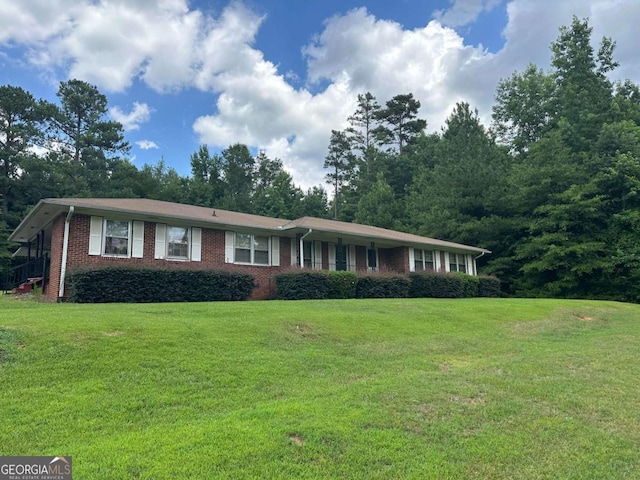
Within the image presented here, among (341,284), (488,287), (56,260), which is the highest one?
(56,260)

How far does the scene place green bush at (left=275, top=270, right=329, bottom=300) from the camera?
1600 cm

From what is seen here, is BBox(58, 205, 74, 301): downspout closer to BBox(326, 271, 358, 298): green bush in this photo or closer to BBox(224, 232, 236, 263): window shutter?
BBox(224, 232, 236, 263): window shutter

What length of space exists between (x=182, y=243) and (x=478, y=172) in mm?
21578

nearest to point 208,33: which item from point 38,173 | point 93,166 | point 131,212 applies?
point 131,212

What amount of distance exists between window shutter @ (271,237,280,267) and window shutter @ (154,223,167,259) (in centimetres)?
447

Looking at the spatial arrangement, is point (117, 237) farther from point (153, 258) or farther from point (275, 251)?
point (275, 251)

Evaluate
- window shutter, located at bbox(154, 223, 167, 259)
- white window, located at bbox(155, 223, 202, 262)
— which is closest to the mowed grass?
window shutter, located at bbox(154, 223, 167, 259)

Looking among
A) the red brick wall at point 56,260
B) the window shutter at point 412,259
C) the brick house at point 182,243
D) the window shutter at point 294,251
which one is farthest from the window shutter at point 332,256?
the red brick wall at point 56,260

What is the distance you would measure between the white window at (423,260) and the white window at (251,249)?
835 centimetres

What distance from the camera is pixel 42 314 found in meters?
8.63

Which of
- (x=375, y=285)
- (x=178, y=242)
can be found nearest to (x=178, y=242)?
(x=178, y=242)

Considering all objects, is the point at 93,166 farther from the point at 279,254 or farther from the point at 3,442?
the point at 3,442

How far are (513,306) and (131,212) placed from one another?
1371 cm

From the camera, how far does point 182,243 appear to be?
15.9 m
